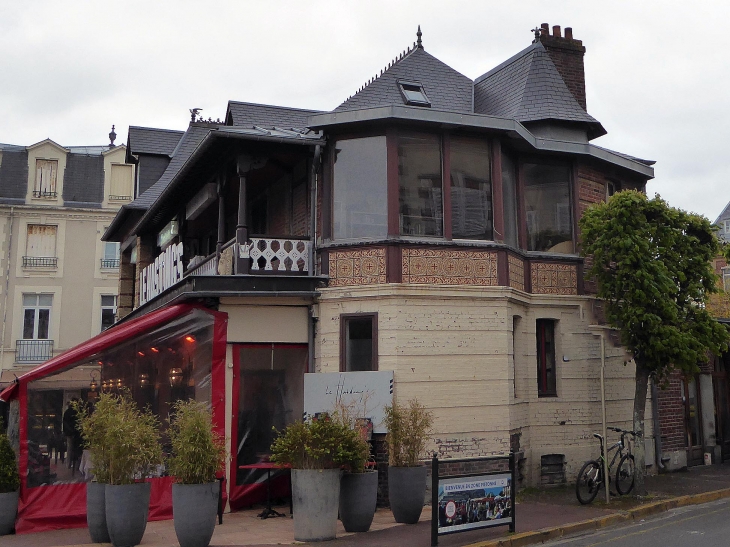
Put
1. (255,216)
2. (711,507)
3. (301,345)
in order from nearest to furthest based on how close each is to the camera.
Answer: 1. (711,507)
2. (301,345)
3. (255,216)

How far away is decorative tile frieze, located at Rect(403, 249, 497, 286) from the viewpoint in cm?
1289

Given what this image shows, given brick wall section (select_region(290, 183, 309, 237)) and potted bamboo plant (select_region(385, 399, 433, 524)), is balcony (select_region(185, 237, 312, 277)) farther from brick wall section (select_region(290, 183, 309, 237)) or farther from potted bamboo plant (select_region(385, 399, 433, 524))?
potted bamboo plant (select_region(385, 399, 433, 524))

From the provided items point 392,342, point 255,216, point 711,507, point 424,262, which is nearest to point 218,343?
point 392,342

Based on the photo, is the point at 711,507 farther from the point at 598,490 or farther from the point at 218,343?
the point at 218,343

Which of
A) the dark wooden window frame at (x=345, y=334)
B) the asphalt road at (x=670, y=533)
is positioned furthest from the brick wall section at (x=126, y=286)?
the asphalt road at (x=670, y=533)

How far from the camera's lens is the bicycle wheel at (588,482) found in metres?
12.2

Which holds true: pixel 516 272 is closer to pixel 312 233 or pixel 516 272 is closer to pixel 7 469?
pixel 312 233

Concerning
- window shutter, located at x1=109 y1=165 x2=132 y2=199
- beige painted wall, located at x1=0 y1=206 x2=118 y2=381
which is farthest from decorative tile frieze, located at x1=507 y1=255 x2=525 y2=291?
window shutter, located at x1=109 y1=165 x2=132 y2=199

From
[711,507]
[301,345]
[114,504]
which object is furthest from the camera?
[301,345]

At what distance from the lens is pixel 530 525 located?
1052 centimetres

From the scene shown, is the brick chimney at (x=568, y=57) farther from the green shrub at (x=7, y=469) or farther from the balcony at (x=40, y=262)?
the balcony at (x=40, y=262)

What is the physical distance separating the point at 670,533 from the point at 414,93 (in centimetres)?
863

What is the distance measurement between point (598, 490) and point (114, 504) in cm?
781

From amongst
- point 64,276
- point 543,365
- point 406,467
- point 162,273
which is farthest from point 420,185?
point 64,276
